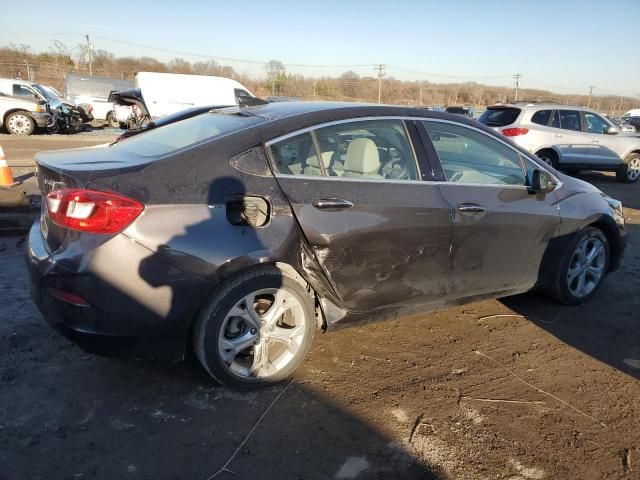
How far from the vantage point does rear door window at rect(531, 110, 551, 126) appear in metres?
11.7

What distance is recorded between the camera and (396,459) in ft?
8.25

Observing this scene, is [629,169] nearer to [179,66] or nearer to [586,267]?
[586,267]

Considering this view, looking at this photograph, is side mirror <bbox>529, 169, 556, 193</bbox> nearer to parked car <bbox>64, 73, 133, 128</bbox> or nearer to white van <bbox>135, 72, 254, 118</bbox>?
white van <bbox>135, 72, 254, 118</bbox>

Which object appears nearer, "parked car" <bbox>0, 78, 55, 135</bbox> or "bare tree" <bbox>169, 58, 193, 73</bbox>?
"parked car" <bbox>0, 78, 55, 135</bbox>

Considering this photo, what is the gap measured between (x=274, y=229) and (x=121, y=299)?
0.88 meters

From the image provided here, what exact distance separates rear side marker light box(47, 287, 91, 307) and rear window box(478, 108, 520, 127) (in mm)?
11103

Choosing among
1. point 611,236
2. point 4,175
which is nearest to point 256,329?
point 611,236

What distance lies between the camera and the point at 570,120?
12.1m

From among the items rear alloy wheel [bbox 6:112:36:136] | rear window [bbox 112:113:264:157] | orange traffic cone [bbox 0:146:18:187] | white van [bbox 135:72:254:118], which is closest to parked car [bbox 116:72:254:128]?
white van [bbox 135:72:254:118]

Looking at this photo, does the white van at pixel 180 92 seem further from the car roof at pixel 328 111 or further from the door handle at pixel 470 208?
the door handle at pixel 470 208

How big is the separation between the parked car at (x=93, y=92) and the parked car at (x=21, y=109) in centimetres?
705

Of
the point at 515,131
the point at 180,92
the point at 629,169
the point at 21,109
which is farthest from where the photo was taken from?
the point at 21,109

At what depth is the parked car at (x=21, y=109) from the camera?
16844 mm

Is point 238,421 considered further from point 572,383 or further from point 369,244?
point 572,383
